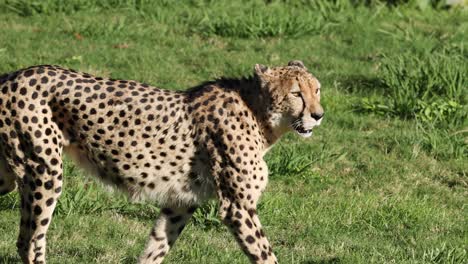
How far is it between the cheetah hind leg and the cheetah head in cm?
132

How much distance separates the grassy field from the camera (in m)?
6.74

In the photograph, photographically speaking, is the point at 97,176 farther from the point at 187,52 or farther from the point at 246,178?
the point at 187,52

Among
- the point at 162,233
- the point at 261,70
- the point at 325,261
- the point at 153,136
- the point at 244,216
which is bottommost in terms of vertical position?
the point at 325,261

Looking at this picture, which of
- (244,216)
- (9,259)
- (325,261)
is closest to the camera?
(244,216)

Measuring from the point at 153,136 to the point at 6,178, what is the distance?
789mm

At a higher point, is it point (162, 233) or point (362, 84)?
point (162, 233)

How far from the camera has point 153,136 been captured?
229 inches

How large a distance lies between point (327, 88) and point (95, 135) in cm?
400

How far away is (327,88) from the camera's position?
31.2ft

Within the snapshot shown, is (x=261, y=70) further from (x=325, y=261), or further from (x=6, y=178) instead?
(x=6, y=178)

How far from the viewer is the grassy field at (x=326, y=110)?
6.74 meters

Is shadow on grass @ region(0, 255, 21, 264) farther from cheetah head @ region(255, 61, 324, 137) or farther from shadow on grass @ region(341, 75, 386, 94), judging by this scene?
shadow on grass @ region(341, 75, 386, 94)

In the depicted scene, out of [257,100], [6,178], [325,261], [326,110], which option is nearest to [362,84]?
[326,110]

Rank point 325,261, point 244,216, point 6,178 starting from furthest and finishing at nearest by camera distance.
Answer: point 325,261, point 6,178, point 244,216
